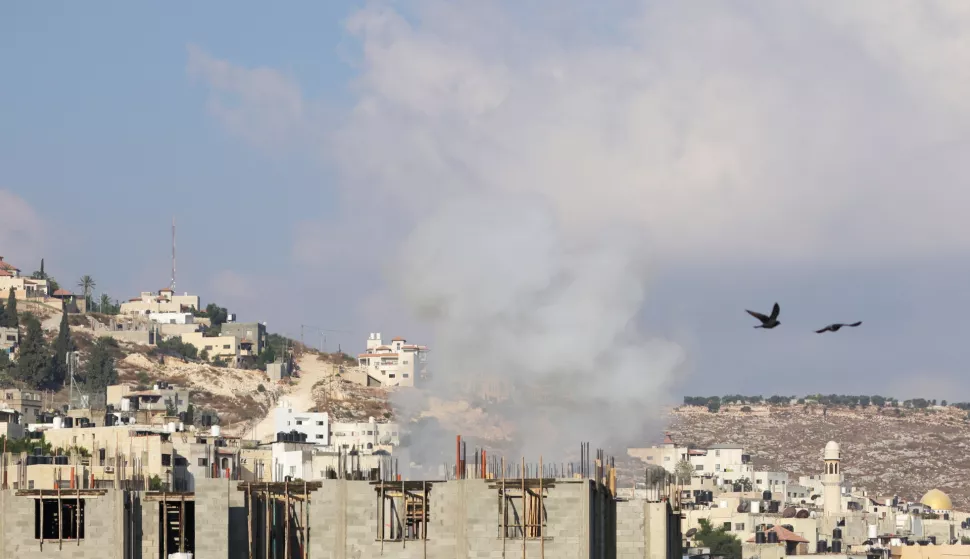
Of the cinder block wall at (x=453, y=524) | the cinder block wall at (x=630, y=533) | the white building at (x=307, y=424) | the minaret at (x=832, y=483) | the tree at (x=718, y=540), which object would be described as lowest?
the tree at (x=718, y=540)

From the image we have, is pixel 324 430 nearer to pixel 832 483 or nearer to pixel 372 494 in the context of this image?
pixel 832 483

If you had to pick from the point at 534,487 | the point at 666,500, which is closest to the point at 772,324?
the point at 534,487

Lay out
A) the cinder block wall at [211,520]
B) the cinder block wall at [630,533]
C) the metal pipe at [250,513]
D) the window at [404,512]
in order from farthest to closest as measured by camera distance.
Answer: the cinder block wall at [630,533] → the metal pipe at [250,513] → the cinder block wall at [211,520] → the window at [404,512]

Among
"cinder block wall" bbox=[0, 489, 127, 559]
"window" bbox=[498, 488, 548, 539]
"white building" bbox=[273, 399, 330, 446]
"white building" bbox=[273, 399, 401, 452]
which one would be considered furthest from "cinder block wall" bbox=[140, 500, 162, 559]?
"white building" bbox=[273, 399, 330, 446]

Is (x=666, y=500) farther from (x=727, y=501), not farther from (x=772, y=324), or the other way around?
(x=727, y=501)

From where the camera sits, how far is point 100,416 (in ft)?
543

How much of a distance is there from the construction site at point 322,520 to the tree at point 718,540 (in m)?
62.0

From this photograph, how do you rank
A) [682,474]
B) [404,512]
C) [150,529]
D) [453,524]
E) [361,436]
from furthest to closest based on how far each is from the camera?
[361,436], [682,474], [150,529], [404,512], [453,524]

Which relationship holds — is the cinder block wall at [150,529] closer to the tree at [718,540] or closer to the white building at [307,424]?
the tree at [718,540]

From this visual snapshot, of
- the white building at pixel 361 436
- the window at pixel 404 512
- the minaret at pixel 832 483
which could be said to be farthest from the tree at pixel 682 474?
the window at pixel 404 512

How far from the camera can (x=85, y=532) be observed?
68250mm

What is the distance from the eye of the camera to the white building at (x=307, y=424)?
625 ft

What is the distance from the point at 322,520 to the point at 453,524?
4208 mm

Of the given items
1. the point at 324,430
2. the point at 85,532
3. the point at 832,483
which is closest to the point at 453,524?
the point at 85,532
